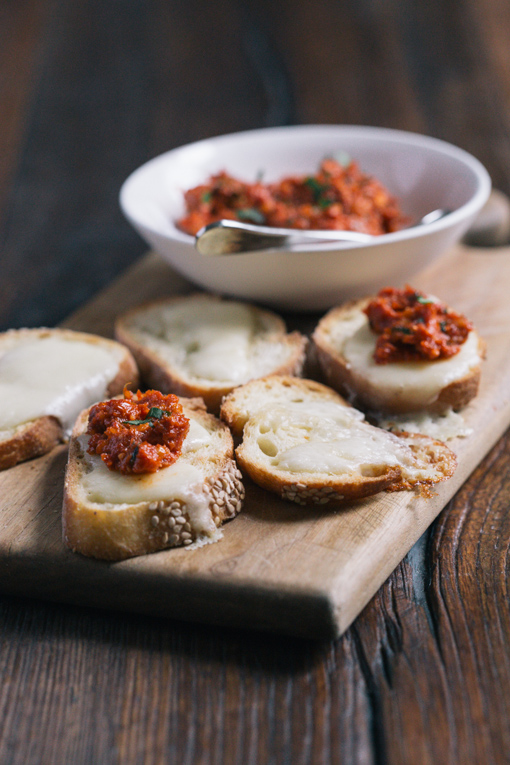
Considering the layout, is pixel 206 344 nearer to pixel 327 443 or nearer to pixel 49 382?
pixel 49 382

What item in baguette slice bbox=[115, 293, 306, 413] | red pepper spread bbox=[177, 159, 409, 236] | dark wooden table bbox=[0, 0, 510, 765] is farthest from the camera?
red pepper spread bbox=[177, 159, 409, 236]

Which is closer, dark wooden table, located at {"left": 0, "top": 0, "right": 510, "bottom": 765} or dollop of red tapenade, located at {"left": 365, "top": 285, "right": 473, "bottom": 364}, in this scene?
dark wooden table, located at {"left": 0, "top": 0, "right": 510, "bottom": 765}

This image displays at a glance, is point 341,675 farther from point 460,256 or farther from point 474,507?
point 460,256

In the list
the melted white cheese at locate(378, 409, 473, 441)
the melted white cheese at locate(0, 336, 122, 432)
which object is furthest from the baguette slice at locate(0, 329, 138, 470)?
the melted white cheese at locate(378, 409, 473, 441)

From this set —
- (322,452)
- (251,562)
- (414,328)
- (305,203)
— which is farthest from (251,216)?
(251,562)

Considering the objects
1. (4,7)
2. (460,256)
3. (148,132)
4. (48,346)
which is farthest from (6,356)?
(4,7)

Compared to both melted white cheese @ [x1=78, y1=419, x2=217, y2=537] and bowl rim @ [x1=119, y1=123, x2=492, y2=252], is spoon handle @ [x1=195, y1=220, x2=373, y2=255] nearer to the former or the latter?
bowl rim @ [x1=119, y1=123, x2=492, y2=252]
